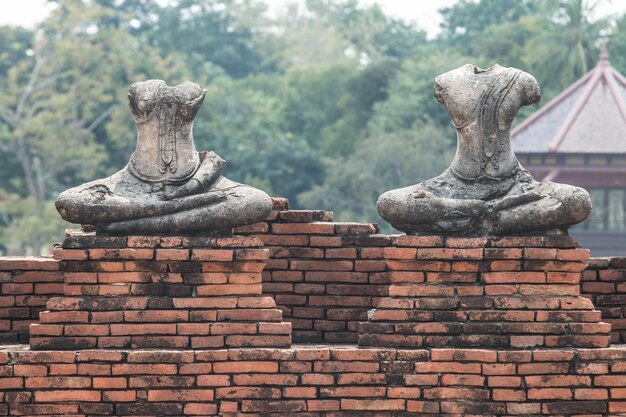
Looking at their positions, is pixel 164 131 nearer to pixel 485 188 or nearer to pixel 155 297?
pixel 155 297

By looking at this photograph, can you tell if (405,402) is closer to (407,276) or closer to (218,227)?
(407,276)

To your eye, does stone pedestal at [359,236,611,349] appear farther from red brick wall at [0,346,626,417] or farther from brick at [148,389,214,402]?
brick at [148,389,214,402]

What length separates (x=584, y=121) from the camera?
4847 cm

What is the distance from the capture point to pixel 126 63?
53.4 meters

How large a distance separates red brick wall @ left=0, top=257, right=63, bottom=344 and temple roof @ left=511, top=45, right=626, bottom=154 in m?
37.4

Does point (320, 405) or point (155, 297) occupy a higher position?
point (155, 297)

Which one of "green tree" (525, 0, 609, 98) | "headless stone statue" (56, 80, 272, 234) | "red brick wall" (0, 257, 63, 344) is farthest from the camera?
"green tree" (525, 0, 609, 98)

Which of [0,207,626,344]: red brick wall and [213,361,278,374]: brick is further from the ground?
[0,207,626,344]: red brick wall

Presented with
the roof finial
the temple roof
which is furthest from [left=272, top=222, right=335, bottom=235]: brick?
the roof finial

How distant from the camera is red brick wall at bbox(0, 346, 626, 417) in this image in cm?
932

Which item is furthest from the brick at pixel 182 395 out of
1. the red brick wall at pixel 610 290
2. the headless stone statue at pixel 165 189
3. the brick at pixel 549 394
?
the red brick wall at pixel 610 290

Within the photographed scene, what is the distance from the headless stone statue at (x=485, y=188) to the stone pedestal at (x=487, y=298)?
0.10m

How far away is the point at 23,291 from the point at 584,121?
3965 centimetres

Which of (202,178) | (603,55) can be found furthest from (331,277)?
(603,55)
